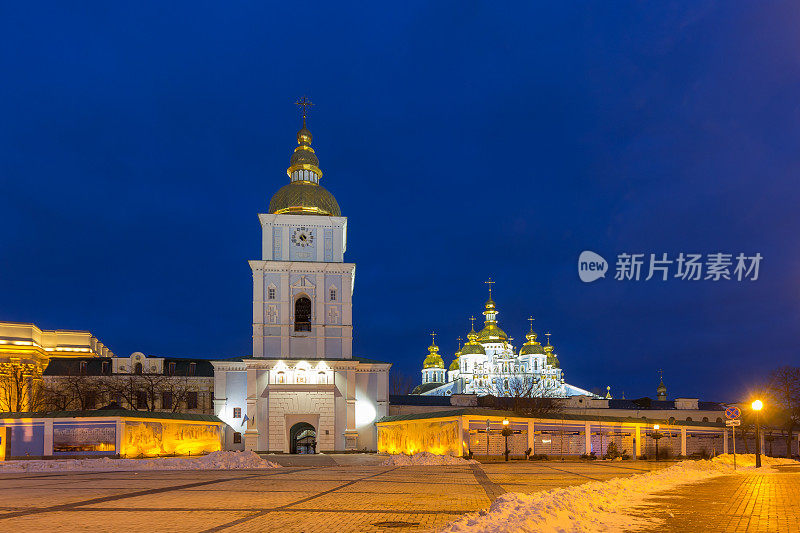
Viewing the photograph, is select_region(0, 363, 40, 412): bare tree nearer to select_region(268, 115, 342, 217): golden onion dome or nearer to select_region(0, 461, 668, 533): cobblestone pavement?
select_region(268, 115, 342, 217): golden onion dome

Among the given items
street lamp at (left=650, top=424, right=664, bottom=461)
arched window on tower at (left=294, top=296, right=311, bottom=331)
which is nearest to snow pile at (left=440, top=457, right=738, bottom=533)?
street lamp at (left=650, top=424, right=664, bottom=461)

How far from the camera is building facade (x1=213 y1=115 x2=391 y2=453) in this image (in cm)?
5169

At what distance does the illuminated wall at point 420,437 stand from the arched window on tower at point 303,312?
951 centimetres

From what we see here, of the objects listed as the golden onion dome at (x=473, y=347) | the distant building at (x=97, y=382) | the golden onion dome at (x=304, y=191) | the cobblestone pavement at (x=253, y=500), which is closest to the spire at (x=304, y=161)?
the golden onion dome at (x=304, y=191)

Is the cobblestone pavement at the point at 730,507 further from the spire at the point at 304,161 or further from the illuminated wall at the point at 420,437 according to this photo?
the spire at the point at 304,161

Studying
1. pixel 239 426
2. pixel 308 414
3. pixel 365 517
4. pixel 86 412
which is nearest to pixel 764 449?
pixel 308 414

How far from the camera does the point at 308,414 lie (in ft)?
170

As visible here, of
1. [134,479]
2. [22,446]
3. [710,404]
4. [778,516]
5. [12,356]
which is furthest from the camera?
[710,404]

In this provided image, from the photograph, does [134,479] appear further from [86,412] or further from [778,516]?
[778,516]

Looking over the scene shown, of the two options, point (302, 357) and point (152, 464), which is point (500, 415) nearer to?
point (302, 357)

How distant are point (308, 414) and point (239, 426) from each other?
508 centimetres

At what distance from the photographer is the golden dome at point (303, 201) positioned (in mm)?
56562

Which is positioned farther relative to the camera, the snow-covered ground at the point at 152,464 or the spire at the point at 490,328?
the spire at the point at 490,328

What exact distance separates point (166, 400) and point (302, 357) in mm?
17039
